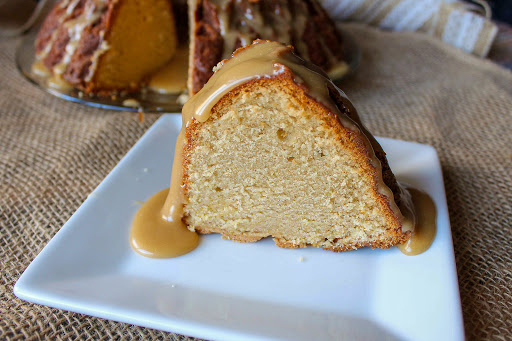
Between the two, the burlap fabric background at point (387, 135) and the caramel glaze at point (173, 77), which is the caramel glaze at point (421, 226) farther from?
the caramel glaze at point (173, 77)

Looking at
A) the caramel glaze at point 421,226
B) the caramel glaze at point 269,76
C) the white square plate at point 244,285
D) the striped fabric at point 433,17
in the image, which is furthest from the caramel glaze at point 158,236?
the striped fabric at point 433,17

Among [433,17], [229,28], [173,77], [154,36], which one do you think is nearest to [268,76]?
[229,28]

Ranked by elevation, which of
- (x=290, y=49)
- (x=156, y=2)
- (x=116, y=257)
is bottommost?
(x=116, y=257)

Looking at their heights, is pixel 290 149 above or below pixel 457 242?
above

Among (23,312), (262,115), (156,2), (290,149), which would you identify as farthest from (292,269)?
(156,2)

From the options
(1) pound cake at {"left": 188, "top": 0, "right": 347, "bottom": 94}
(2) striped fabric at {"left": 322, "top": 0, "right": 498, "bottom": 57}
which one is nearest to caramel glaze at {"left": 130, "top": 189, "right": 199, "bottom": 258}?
(1) pound cake at {"left": 188, "top": 0, "right": 347, "bottom": 94}

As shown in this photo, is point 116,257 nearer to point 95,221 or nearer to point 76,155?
point 95,221

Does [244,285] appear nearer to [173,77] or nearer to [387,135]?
[387,135]

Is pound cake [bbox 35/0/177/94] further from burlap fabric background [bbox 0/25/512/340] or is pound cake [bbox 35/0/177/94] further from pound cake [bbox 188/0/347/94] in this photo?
pound cake [bbox 188/0/347/94]
